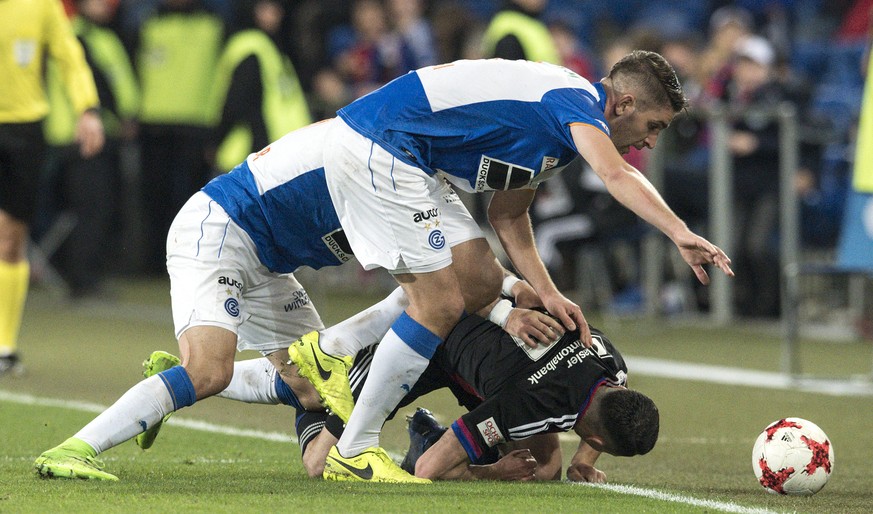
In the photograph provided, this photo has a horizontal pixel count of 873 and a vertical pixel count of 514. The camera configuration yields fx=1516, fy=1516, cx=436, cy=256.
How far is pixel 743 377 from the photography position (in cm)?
973

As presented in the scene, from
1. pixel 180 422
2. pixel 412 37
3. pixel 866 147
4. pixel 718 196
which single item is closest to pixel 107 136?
pixel 412 37

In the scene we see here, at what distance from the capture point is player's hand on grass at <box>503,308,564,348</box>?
5688mm

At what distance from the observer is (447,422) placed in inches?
299

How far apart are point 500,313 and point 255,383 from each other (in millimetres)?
1174

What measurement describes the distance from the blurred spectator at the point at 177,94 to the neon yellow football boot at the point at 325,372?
8490 millimetres

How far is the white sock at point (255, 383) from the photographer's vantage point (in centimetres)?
634

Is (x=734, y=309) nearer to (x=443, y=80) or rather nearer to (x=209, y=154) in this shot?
(x=209, y=154)

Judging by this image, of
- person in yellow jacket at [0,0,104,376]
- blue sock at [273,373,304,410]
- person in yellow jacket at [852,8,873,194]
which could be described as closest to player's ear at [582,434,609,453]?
blue sock at [273,373,304,410]

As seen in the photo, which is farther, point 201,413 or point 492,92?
point 201,413

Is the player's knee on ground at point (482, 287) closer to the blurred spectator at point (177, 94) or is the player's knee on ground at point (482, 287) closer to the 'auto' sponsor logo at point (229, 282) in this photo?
the 'auto' sponsor logo at point (229, 282)

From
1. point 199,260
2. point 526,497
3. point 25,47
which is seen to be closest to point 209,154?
point 25,47

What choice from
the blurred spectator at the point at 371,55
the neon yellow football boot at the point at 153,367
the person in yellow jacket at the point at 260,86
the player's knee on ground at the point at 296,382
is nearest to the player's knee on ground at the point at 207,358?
the neon yellow football boot at the point at 153,367

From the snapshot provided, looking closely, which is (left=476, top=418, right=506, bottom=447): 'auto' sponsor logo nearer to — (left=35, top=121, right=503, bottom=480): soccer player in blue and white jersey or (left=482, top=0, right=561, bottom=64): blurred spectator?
(left=35, top=121, right=503, bottom=480): soccer player in blue and white jersey

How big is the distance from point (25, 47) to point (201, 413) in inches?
107
